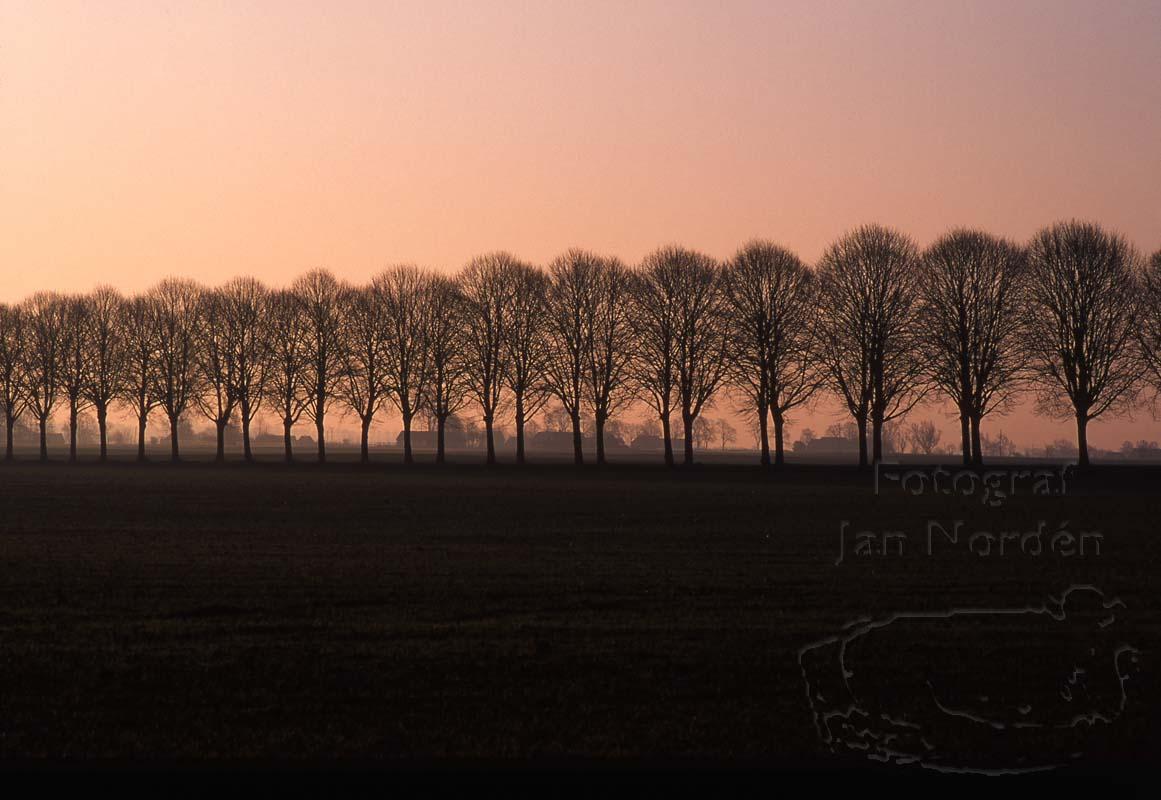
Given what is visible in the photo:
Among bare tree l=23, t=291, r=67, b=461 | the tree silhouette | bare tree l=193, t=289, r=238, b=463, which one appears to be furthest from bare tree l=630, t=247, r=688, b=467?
→ bare tree l=23, t=291, r=67, b=461

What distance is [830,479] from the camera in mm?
74250

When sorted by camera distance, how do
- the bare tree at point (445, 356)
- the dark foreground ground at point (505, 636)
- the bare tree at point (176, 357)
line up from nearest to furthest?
the dark foreground ground at point (505, 636) → the bare tree at point (445, 356) → the bare tree at point (176, 357)

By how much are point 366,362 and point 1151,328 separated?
2421 inches

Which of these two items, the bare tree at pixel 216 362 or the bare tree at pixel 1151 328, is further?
the bare tree at pixel 216 362

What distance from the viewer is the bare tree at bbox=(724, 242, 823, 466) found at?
3342 inches

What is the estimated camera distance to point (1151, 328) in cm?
7644

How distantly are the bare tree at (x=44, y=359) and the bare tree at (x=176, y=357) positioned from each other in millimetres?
9984

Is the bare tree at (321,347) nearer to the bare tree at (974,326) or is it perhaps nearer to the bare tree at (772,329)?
the bare tree at (772,329)

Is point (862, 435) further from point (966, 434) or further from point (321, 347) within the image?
point (321, 347)

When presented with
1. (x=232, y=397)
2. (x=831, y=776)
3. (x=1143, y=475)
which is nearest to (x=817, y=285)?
(x=1143, y=475)

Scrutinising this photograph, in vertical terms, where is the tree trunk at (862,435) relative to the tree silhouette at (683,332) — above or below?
below

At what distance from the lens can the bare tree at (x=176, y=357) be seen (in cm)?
10819
